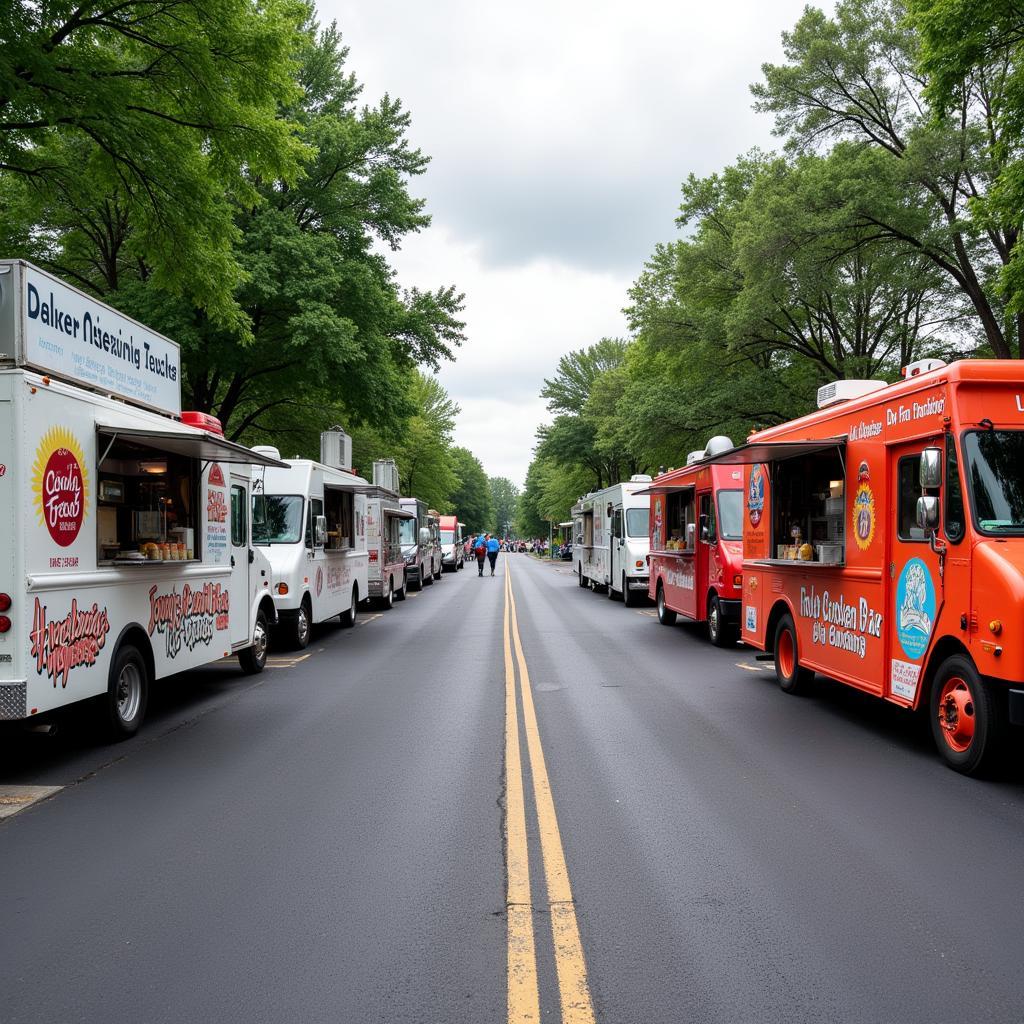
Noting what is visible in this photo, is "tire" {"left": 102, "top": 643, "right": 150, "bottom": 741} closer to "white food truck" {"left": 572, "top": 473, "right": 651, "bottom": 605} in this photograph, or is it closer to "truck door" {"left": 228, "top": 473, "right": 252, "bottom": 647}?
"truck door" {"left": 228, "top": 473, "right": 252, "bottom": 647}

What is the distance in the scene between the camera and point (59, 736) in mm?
7895

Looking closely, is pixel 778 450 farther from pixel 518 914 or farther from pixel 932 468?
pixel 518 914

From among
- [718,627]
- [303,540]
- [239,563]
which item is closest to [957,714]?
[718,627]

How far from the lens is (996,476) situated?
21.0ft

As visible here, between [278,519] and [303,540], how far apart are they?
1.93 ft

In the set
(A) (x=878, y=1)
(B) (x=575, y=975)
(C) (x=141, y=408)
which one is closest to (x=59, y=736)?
(C) (x=141, y=408)

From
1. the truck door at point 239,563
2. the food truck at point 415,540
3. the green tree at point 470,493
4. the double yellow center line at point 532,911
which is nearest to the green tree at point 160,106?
the truck door at point 239,563

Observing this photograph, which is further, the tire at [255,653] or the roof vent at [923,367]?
the tire at [255,653]

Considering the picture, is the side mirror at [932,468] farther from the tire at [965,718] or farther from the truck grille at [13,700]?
the truck grille at [13,700]

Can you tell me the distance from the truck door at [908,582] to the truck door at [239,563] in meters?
7.29

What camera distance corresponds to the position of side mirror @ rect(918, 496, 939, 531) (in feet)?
21.0

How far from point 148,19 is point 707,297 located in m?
22.1

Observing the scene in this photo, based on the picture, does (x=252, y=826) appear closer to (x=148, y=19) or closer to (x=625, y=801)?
(x=625, y=801)

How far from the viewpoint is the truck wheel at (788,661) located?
9.85m
